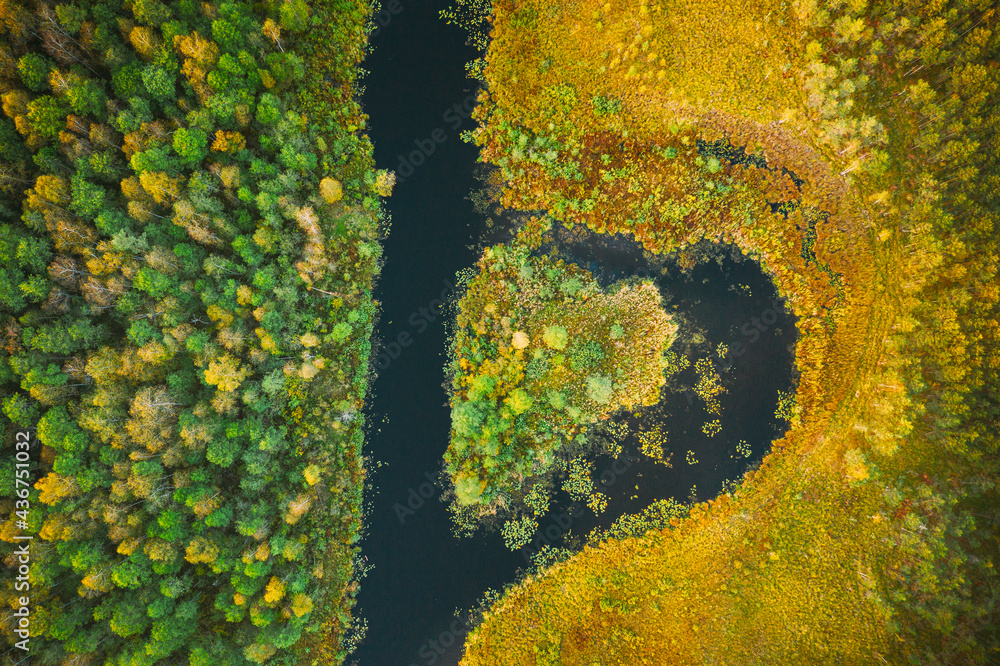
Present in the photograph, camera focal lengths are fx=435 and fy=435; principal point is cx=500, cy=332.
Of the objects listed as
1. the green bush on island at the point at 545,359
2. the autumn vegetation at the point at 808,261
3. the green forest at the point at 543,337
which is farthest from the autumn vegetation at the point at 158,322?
the autumn vegetation at the point at 808,261

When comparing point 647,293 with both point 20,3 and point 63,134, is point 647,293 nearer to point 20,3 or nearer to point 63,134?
point 63,134

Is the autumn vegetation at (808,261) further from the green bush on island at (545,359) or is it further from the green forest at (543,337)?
the green bush on island at (545,359)

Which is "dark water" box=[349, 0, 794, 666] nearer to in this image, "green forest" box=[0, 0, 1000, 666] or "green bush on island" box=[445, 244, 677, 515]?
"green forest" box=[0, 0, 1000, 666]

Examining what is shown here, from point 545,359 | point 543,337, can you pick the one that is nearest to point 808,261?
point 543,337

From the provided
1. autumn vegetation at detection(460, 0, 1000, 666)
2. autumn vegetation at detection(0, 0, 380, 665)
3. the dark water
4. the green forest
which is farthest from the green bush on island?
autumn vegetation at detection(0, 0, 380, 665)

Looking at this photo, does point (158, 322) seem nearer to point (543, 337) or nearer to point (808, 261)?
point (543, 337)

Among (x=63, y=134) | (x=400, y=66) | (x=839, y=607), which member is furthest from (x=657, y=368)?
(x=63, y=134)
